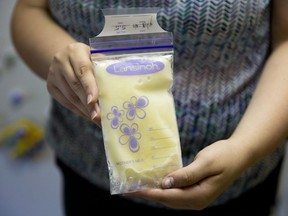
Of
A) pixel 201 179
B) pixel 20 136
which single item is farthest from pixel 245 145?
pixel 20 136

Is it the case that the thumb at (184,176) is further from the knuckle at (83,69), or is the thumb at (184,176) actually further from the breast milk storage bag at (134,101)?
the knuckle at (83,69)

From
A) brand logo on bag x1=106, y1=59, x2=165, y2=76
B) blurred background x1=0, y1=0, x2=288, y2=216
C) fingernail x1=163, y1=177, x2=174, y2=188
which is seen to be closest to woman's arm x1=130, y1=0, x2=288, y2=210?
fingernail x1=163, y1=177, x2=174, y2=188

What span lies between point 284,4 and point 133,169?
0.30 meters

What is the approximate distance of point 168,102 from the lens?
17.2 inches

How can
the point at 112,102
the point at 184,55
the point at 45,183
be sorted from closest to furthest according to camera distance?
1. the point at 112,102
2. the point at 184,55
3. the point at 45,183

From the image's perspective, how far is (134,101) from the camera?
1.39 ft

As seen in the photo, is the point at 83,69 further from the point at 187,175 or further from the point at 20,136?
the point at 20,136

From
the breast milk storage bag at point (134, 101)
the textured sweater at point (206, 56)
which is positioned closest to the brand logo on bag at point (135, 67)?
the breast milk storage bag at point (134, 101)

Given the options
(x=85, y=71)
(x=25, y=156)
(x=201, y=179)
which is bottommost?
(x=25, y=156)

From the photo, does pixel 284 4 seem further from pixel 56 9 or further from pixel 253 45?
pixel 56 9

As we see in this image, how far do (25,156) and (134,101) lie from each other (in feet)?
2.79

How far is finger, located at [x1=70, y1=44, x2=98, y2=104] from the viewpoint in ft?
1.34

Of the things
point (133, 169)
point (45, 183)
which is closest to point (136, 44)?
point (133, 169)

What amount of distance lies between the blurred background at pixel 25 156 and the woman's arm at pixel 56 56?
0.56m
